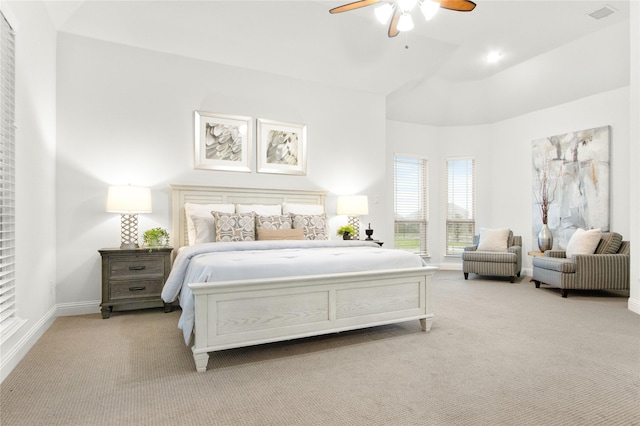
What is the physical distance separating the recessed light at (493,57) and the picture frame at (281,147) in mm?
2983

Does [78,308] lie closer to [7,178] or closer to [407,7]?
[7,178]

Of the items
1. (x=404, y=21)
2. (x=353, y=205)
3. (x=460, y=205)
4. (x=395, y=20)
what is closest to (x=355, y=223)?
(x=353, y=205)

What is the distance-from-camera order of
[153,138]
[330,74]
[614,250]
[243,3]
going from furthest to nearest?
[330,74] < [614,250] < [153,138] < [243,3]

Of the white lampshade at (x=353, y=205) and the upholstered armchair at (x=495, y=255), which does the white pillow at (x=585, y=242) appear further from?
the white lampshade at (x=353, y=205)

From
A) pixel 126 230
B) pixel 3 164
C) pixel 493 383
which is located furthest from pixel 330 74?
pixel 493 383

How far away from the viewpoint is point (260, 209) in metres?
4.52

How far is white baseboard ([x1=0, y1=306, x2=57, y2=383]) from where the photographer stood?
2.27 metres

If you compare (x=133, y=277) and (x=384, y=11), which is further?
(x=133, y=277)

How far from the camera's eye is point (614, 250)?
4707 mm

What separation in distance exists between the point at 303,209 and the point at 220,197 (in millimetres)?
1074

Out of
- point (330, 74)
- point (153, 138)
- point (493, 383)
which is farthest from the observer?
point (330, 74)

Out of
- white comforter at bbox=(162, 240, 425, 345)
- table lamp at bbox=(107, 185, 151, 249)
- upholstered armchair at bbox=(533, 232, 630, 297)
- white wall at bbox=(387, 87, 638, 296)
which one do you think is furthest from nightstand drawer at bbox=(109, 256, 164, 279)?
upholstered armchair at bbox=(533, 232, 630, 297)

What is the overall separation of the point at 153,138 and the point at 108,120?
0.49 metres

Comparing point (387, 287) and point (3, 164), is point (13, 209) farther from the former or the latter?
point (387, 287)
